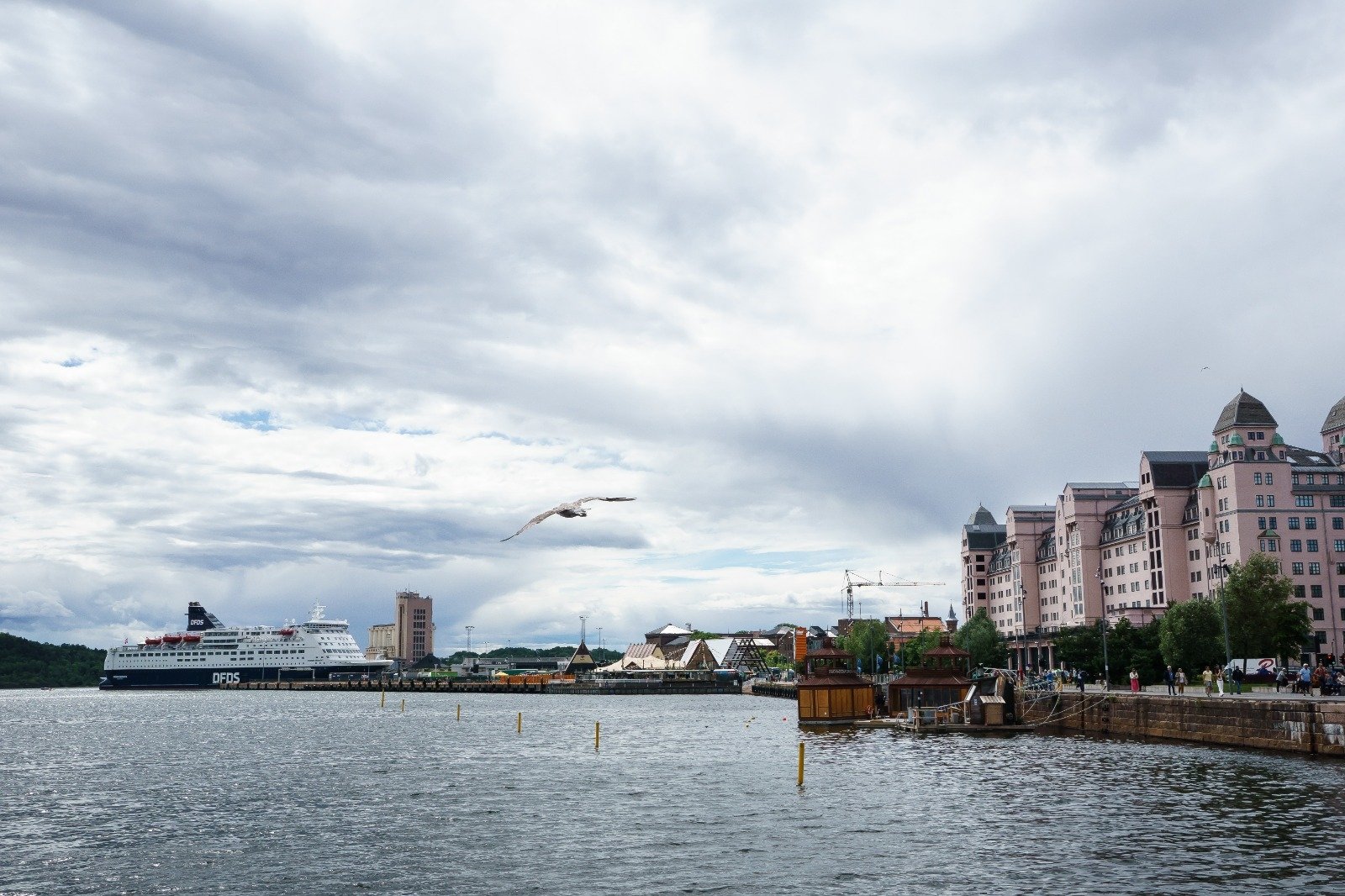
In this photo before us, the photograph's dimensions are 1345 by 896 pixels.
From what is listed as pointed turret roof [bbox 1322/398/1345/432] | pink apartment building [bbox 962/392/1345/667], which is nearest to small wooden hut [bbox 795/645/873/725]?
pink apartment building [bbox 962/392/1345/667]

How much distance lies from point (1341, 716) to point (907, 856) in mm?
33203

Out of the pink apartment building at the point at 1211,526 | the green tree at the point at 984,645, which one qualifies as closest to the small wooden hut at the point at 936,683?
the pink apartment building at the point at 1211,526

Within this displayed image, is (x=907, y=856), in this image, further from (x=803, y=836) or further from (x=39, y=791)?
(x=39, y=791)

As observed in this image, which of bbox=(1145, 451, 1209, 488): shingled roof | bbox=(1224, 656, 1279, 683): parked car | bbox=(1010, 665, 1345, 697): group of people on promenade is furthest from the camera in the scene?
bbox=(1145, 451, 1209, 488): shingled roof

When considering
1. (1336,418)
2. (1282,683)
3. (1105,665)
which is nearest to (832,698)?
(1105,665)

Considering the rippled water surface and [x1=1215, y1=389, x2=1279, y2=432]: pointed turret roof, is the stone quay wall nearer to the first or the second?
the rippled water surface

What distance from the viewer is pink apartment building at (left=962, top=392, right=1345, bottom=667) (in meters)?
144

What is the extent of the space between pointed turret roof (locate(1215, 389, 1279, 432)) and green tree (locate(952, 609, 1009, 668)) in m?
52.6

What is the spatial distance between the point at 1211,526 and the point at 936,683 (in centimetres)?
6975

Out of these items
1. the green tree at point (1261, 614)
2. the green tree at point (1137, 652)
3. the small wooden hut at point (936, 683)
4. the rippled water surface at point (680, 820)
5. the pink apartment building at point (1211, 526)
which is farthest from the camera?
the pink apartment building at point (1211, 526)

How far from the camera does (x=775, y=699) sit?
197375 mm

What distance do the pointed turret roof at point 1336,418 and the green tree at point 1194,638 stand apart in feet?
249

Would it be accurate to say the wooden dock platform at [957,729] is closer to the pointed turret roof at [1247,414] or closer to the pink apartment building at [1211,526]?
the pink apartment building at [1211,526]

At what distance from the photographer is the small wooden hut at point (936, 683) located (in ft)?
326
